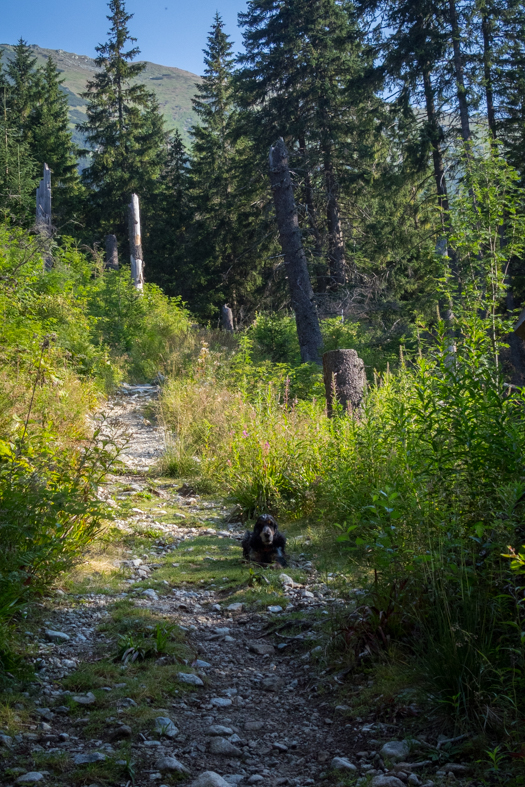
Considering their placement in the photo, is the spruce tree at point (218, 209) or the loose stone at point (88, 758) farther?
the spruce tree at point (218, 209)

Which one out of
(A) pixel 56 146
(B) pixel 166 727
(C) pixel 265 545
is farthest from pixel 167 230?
(B) pixel 166 727

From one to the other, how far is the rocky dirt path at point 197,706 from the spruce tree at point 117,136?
31.6 meters

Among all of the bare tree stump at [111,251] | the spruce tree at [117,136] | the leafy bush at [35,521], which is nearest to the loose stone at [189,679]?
the leafy bush at [35,521]

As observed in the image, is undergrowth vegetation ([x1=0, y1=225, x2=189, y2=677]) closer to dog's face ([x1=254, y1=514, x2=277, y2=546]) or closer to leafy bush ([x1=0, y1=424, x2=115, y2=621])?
leafy bush ([x1=0, y1=424, x2=115, y2=621])

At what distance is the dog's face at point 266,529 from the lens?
5.06m

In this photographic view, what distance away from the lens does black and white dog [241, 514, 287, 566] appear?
511 centimetres

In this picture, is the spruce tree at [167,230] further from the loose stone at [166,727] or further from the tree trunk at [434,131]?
the loose stone at [166,727]

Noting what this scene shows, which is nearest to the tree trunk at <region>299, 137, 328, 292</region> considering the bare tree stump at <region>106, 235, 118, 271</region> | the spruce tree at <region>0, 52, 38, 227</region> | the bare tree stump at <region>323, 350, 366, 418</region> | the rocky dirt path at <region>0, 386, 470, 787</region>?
the bare tree stump at <region>323, 350, 366, 418</region>

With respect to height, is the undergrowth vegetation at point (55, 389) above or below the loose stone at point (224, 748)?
above

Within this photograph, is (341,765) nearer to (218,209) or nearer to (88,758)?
(88,758)

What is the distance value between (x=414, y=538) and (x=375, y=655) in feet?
2.27

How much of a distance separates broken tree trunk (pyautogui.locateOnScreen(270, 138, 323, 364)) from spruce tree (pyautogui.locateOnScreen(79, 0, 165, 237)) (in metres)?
20.4

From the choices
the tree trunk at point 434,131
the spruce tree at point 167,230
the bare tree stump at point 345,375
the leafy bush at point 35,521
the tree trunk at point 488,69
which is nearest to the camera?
the leafy bush at point 35,521

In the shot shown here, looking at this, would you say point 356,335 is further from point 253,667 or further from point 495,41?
point 253,667
